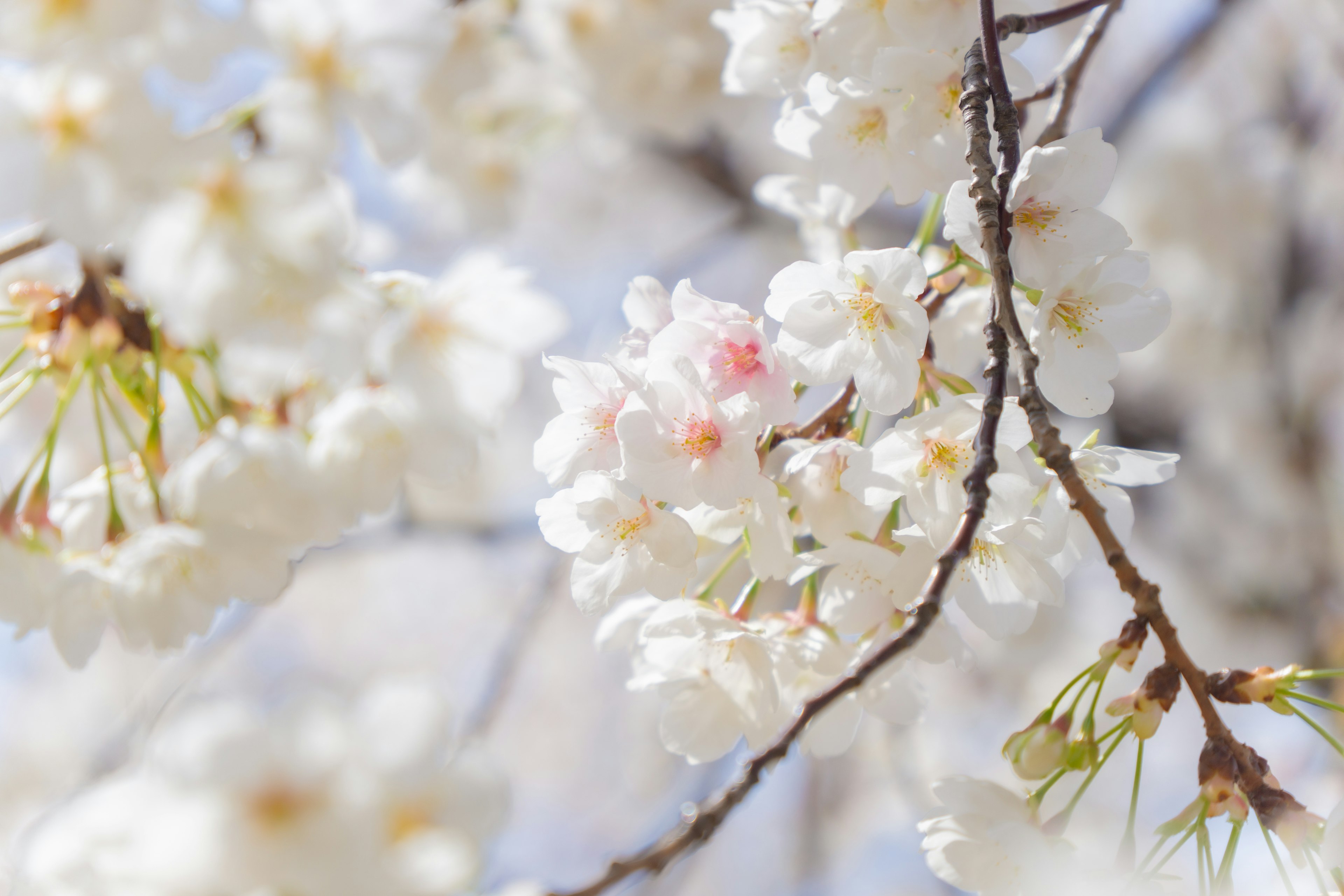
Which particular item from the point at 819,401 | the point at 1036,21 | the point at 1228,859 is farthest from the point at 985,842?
the point at 819,401

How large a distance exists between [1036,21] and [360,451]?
0.72m

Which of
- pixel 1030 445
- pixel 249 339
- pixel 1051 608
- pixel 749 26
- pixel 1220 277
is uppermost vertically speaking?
pixel 749 26

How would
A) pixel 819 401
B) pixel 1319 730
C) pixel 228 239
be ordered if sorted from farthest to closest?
pixel 819 401
pixel 1319 730
pixel 228 239

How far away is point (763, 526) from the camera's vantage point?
747 millimetres

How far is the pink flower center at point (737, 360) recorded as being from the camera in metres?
0.73

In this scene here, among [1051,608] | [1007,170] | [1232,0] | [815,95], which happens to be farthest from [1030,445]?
[1051,608]

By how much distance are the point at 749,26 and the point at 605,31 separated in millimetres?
1125

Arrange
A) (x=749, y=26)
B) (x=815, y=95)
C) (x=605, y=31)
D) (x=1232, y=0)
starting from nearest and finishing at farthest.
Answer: (x=815, y=95) < (x=749, y=26) < (x=1232, y=0) < (x=605, y=31)

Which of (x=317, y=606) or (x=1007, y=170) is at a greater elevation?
(x=1007, y=170)

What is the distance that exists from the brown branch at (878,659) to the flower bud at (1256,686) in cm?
30

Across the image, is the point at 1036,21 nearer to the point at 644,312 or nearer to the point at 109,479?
the point at 644,312

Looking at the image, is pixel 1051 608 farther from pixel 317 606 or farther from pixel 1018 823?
pixel 317 606

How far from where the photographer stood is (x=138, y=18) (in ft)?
1.78

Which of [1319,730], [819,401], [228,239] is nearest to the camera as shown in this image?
[228,239]
